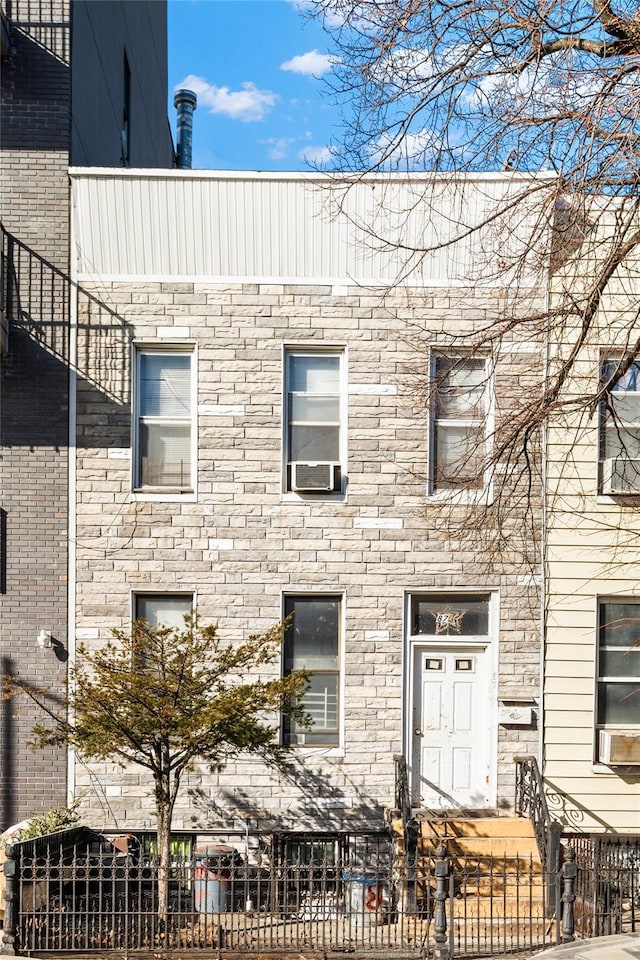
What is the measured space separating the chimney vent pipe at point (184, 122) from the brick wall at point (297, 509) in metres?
18.4

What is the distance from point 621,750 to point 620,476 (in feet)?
10.8

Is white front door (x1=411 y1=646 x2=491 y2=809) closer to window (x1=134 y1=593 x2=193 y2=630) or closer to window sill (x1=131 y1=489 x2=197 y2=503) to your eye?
window (x1=134 y1=593 x2=193 y2=630)

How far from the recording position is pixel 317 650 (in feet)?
38.5

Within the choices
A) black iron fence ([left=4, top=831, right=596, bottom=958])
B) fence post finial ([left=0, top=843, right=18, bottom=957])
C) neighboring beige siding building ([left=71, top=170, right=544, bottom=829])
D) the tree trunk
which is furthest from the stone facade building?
fence post finial ([left=0, top=843, right=18, bottom=957])

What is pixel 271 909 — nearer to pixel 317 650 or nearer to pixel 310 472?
pixel 317 650

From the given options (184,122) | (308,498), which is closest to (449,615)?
(308,498)

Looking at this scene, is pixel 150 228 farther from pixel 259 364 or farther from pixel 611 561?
pixel 611 561

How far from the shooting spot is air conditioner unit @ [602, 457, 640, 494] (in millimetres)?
11648

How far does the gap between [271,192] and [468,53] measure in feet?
13.5

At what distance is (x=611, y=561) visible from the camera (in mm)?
11508

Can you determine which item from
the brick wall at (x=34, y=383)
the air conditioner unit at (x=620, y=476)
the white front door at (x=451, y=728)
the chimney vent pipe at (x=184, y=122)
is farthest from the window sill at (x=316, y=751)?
the chimney vent pipe at (x=184, y=122)

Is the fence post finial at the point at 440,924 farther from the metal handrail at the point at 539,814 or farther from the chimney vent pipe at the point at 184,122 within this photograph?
the chimney vent pipe at the point at 184,122

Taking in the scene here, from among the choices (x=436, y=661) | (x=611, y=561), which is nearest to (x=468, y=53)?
(x=611, y=561)

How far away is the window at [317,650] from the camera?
11.7 metres
